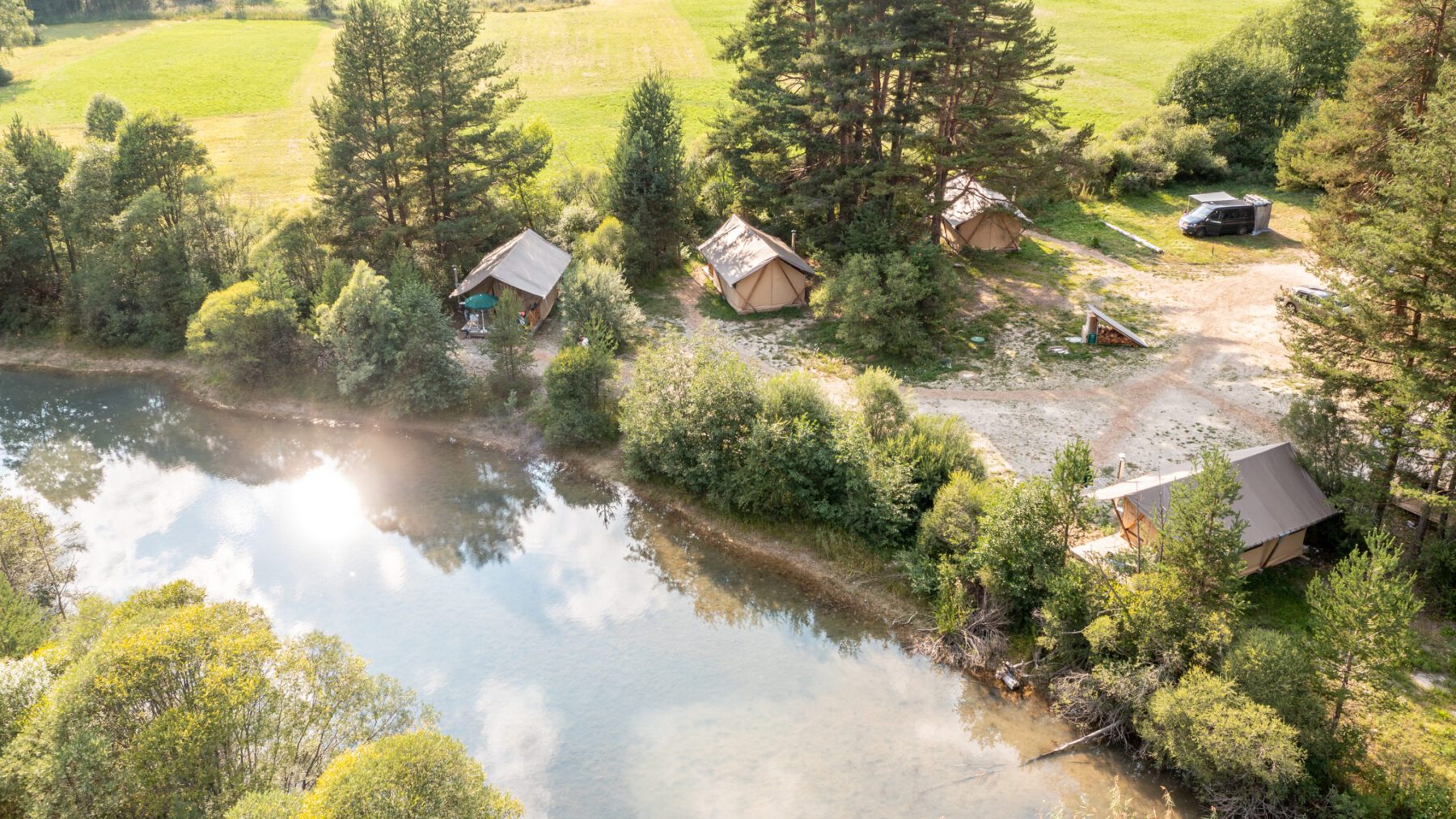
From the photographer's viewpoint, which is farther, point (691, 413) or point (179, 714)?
point (691, 413)

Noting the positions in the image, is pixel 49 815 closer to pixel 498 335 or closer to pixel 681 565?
pixel 681 565

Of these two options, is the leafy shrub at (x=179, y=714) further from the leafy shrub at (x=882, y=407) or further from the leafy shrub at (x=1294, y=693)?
the leafy shrub at (x=1294, y=693)

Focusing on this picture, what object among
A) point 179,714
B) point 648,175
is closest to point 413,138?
point 648,175

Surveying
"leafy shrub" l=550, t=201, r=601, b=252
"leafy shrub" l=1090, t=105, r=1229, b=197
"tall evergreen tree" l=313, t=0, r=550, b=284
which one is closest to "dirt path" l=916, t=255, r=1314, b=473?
"leafy shrub" l=1090, t=105, r=1229, b=197

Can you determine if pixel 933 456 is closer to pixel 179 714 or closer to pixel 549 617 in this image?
pixel 549 617

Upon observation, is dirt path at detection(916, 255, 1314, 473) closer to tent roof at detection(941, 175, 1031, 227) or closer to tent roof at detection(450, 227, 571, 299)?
tent roof at detection(941, 175, 1031, 227)

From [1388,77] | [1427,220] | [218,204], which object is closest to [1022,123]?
[1388,77]

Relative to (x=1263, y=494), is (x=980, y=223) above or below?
above
